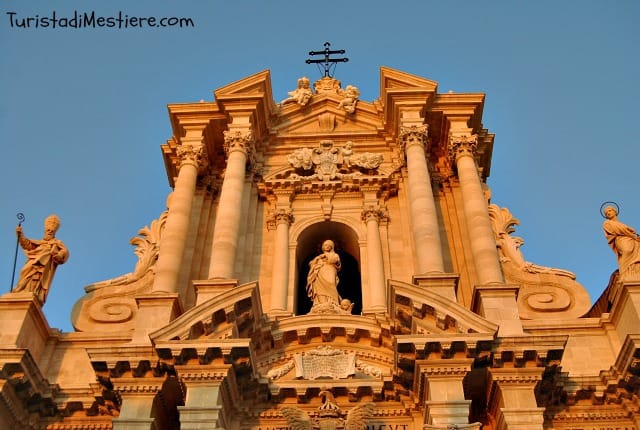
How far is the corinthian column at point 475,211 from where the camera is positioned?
15.7m

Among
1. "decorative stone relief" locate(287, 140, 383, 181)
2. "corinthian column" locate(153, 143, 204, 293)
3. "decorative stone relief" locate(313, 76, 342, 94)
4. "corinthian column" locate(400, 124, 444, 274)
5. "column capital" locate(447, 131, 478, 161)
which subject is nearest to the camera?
"corinthian column" locate(400, 124, 444, 274)

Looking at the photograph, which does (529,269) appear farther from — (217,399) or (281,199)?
(217,399)

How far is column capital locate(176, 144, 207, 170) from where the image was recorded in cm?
1917

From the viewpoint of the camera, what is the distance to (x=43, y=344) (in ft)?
49.5

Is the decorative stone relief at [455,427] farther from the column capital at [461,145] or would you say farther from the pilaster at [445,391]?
the column capital at [461,145]

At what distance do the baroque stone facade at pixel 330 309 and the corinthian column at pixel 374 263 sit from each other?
0.15 feet

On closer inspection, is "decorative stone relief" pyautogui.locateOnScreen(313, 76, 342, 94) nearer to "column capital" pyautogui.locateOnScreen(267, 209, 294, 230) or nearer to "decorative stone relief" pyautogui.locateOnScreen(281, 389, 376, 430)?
Result: "column capital" pyautogui.locateOnScreen(267, 209, 294, 230)

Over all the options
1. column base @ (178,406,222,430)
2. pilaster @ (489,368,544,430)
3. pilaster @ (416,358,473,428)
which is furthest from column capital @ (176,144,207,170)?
pilaster @ (489,368,544,430)

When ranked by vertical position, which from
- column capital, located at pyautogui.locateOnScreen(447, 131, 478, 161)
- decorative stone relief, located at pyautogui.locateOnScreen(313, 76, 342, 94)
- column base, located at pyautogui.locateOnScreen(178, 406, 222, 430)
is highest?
decorative stone relief, located at pyautogui.locateOnScreen(313, 76, 342, 94)

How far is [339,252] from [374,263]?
2.46m

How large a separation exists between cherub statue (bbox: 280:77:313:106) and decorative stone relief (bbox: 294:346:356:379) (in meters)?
9.26

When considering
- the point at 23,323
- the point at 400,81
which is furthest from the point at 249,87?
the point at 23,323

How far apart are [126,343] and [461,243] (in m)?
8.03

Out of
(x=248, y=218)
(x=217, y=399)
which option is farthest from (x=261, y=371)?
(x=248, y=218)
